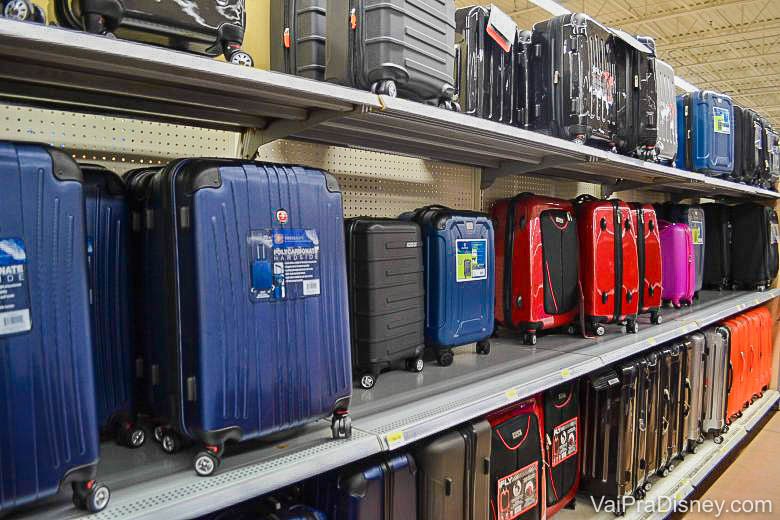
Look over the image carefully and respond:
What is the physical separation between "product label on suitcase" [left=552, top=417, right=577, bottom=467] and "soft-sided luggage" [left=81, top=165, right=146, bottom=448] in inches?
68.6

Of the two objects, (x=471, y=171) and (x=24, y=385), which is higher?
(x=471, y=171)

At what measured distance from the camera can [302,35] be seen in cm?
162

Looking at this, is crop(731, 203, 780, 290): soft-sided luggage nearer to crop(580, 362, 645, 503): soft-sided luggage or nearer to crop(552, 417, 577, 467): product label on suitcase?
crop(580, 362, 645, 503): soft-sided luggage

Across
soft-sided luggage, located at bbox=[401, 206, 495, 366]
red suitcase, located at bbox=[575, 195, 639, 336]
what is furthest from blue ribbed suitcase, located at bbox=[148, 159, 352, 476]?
red suitcase, located at bbox=[575, 195, 639, 336]

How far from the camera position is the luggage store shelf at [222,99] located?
984mm

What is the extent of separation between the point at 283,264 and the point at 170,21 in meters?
0.55

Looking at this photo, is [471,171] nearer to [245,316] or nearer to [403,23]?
[403,23]

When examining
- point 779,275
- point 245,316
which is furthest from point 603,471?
point 779,275

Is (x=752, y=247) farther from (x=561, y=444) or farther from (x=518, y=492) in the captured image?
(x=518, y=492)

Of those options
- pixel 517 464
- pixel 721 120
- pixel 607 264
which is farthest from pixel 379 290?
pixel 721 120

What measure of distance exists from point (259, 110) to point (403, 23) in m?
0.45

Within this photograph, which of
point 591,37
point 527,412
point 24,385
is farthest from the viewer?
point 591,37

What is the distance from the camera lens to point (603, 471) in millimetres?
2615

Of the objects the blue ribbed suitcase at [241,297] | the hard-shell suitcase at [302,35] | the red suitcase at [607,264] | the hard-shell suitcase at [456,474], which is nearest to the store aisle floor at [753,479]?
the red suitcase at [607,264]
